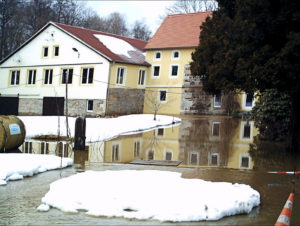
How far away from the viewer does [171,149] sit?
15523 mm

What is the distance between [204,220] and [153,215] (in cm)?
82

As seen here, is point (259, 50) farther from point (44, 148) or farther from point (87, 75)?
point (87, 75)

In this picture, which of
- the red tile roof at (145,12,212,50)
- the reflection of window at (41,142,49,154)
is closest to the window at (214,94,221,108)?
the red tile roof at (145,12,212,50)

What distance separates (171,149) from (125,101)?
66.7ft

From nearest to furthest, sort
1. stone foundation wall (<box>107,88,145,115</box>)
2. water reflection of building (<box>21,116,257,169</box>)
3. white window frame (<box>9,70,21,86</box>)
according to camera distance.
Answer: water reflection of building (<box>21,116,257,169</box>) → stone foundation wall (<box>107,88,145,115</box>) → white window frame (<box>9,70,21,86</box>)

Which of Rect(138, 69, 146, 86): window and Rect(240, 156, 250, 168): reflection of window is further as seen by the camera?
Rect(138, 69, 146, 86): window

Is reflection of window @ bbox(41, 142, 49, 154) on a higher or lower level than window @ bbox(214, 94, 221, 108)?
lower

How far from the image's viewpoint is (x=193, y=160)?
1295 cm

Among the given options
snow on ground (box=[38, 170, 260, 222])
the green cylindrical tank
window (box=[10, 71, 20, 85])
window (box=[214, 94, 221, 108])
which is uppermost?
window (box=[10, 71, 20, 85])

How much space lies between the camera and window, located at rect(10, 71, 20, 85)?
4002 centimetres

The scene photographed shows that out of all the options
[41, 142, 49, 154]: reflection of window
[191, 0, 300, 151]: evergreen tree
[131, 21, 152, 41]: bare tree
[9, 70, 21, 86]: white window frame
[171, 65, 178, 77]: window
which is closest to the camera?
[191, 0, 300, 151]: evergreen tree

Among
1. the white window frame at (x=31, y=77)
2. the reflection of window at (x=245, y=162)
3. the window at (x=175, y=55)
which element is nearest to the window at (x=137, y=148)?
the reflection of window at (x=245, y=162)

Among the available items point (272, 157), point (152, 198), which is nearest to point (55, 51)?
point (272, 157)

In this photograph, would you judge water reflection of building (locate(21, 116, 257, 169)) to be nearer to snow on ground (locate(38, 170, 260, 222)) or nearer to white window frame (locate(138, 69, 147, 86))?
snow on ground (locate(38, 170, 260, 222))
